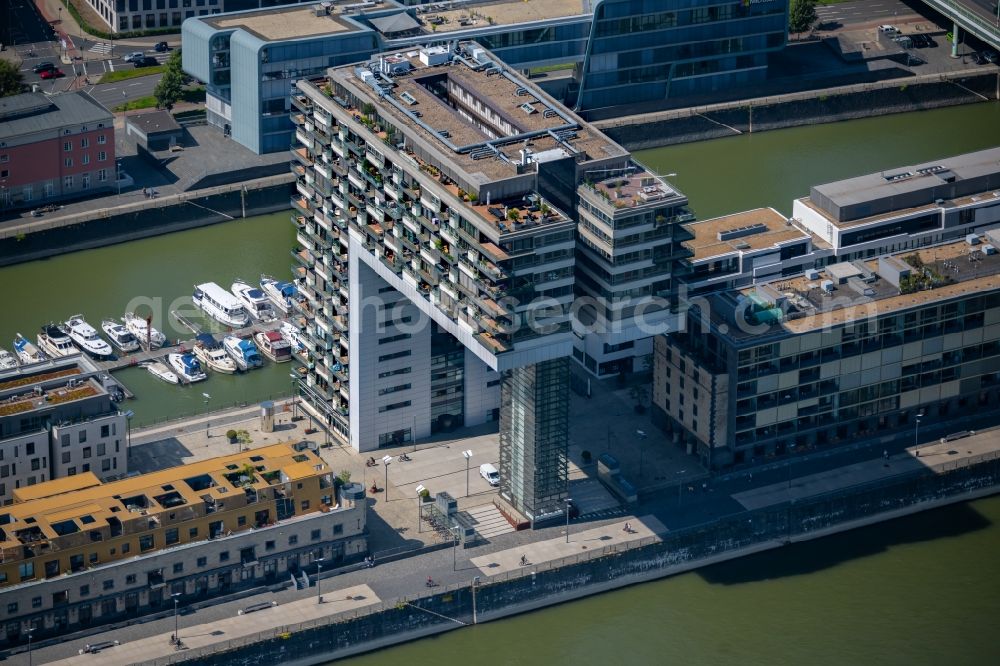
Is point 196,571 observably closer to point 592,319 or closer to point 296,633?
point 296,633

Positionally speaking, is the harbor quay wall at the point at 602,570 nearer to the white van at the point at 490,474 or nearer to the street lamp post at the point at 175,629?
the street lamp post at the point at 175,629

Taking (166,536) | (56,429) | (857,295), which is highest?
(857,295)

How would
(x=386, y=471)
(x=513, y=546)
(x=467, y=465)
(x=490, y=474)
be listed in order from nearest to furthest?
(x=513, y=546)
(x=490, y=474)
(x=386, y=471)
(x=467, y=465)

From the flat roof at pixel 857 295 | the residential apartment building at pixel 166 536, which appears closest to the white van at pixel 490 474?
the residential apartment building at pixel 166 536

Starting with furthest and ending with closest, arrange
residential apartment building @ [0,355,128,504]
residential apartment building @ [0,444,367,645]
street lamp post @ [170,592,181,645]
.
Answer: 1. residential apartment building @ [0,355,128,504]
2. street lamp post @ [170,592,181,645]
3. residential apartment building @ [0,444,367,645]

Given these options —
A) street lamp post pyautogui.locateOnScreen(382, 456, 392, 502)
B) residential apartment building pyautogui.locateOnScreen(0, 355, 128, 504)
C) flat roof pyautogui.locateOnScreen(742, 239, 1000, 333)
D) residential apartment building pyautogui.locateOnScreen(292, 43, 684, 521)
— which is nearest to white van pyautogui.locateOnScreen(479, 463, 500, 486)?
residential apartment building pyautogui.locateOnScreen(292, 43, 684, 521)

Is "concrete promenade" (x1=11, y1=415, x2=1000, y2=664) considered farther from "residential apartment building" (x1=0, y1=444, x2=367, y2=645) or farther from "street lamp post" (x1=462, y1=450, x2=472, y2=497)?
"street lamp post" (x1=462, y1=450, x2=472, y2=497)

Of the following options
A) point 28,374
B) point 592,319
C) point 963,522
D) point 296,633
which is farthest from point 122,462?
point 963,522

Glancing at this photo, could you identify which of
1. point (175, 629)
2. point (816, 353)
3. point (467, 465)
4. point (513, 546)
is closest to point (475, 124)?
point (467, 465)

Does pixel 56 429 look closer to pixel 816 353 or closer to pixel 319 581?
pixel 319 581
